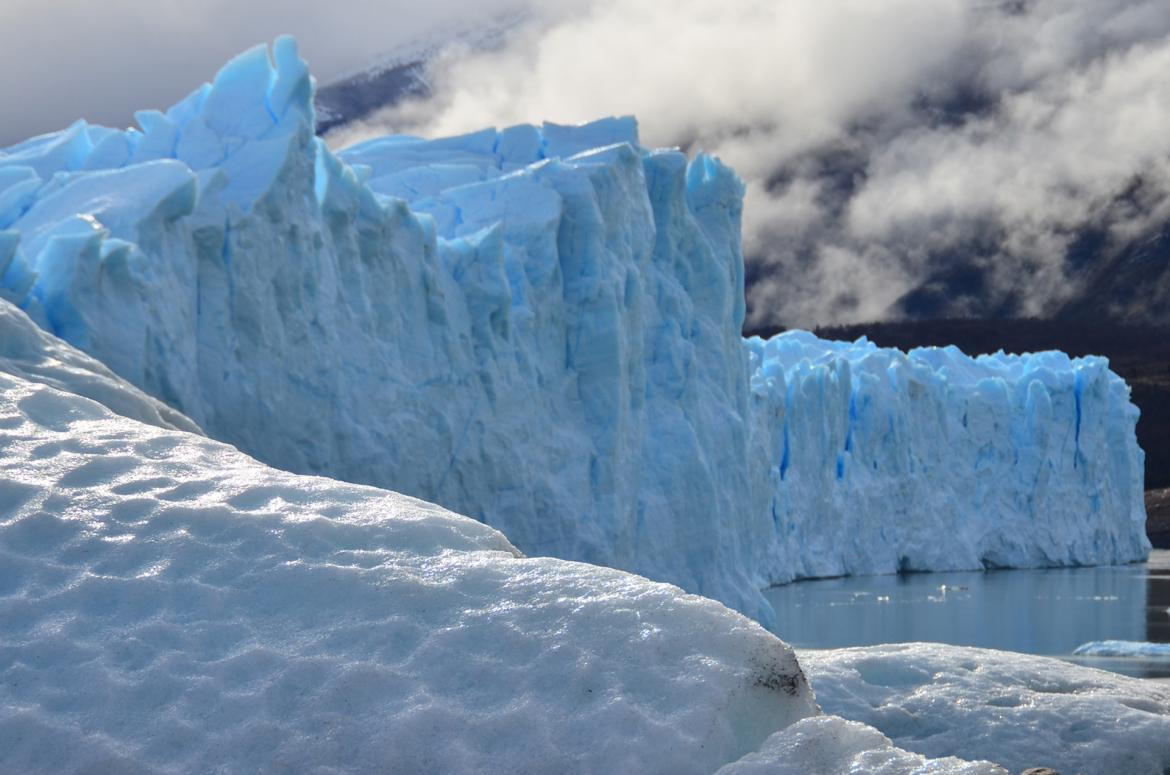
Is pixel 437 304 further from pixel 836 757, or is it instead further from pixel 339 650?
pixel 836 757

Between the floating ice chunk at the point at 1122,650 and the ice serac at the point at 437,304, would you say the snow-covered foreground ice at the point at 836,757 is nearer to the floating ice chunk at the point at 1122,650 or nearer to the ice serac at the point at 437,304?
the ice serac at the point at 437,304

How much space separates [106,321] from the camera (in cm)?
852

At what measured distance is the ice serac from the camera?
952 centimetres

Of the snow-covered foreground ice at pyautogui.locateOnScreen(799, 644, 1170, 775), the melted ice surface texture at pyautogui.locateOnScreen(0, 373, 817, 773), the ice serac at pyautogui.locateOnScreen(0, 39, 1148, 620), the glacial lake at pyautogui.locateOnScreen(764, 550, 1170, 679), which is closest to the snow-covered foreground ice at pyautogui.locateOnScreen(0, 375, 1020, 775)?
the melted ice surface texture at pyautogui.locateOnScreen(0, 373, 817, 773)

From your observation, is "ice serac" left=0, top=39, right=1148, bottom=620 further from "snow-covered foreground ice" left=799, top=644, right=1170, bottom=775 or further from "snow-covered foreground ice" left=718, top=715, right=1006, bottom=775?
"snow-covered foreground ice" left=718, top=715, right=1006, bottom=775

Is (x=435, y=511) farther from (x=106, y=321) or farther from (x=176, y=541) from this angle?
(x=106, y=321)

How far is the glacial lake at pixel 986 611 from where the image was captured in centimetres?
1416

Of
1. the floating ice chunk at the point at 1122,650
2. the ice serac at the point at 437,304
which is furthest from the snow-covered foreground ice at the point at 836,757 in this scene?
the floating ice chunk at the point at 1122,650

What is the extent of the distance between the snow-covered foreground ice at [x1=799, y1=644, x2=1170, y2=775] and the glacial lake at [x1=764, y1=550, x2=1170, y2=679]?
4.26m

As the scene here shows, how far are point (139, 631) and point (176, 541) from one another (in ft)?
1.37

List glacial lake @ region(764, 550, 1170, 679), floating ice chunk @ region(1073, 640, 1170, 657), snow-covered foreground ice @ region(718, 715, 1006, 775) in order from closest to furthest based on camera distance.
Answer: snow-covered foreground ice @ region(718, 715, 1006, 775) → floating ice chunk @ region(1073, 640, 1170, 657) → glacial lake @ region(764, 550, 1170, 679)

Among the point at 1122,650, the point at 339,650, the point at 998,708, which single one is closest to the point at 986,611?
the point at 1122,650

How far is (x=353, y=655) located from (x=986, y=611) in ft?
54.7

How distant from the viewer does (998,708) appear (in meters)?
6.35
